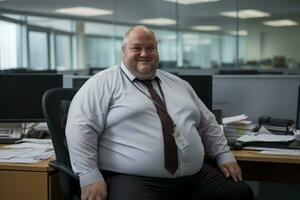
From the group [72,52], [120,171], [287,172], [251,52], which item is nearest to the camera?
[120,171]

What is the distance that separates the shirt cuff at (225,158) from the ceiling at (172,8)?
6423mm

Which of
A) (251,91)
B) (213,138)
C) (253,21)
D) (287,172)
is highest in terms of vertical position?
(253,21)

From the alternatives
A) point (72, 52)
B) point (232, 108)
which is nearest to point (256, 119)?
point (232, 108)

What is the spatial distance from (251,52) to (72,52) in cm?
452

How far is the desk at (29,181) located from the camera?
2053mm

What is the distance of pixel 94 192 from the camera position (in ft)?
5.98

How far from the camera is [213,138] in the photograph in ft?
7.34

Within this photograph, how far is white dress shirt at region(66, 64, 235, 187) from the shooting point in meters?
1.89

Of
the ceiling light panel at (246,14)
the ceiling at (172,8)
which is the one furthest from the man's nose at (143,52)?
the ceiling light panel at (246,14)

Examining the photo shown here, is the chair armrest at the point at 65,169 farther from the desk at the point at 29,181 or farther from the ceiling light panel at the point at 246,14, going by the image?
the ceiling light panel at the point at 246,14

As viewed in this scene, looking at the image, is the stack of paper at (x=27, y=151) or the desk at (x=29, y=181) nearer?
the desk at (x=29, y=181)

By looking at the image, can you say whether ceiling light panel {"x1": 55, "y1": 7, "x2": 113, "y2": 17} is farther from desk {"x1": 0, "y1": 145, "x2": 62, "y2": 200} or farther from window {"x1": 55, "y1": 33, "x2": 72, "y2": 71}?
desk {"x1": 0, "y1": 145, "x2": 62, "y2": 200}

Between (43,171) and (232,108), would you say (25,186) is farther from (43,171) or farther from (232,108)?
(232,108)

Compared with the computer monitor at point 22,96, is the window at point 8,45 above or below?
above
